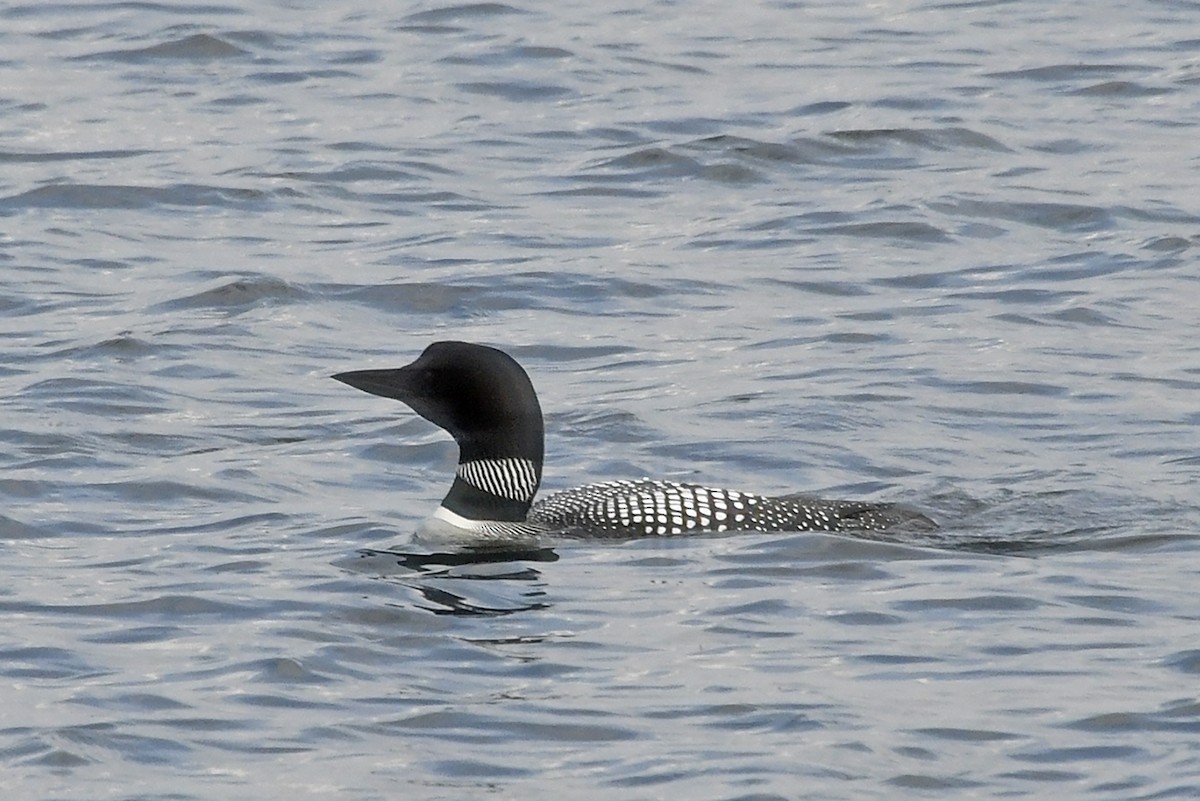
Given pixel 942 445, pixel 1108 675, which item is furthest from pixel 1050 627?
pixel 942 445

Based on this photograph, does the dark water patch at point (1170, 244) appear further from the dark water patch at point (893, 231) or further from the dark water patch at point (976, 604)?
Result: the dark water patch at point (976, 604)

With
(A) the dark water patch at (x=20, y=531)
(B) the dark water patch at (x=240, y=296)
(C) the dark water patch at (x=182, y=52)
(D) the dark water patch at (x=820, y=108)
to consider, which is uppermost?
(C) the dark water patch at (x=182, y=52)

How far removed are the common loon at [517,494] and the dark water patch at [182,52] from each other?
812 cm

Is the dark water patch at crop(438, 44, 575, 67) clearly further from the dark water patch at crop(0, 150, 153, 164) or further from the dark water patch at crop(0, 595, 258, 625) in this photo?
the dark water patch at crop(0, 595, 258, 625)

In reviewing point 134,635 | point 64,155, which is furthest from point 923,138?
point 134,635

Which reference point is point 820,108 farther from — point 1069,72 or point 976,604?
point 976,604

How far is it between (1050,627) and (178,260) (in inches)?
237

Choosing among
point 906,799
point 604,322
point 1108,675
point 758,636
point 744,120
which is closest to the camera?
point 906,799

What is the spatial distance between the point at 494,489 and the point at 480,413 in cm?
24

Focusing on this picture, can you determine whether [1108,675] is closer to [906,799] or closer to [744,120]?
[906,799]

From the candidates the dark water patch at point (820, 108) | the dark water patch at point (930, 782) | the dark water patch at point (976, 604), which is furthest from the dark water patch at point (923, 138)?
the dark water patch at point (930, 782)

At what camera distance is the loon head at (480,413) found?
321 inches

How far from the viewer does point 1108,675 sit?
21.3ft

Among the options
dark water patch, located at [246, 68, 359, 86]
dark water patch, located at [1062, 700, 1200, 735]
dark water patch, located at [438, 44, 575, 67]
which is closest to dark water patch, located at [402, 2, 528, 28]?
dark water patch, located at [438, 44, 575, 67]
